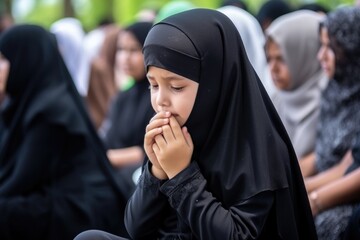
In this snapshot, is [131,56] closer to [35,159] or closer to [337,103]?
[35,159]

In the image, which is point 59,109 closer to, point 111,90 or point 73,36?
point 111,90

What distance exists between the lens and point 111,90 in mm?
6773

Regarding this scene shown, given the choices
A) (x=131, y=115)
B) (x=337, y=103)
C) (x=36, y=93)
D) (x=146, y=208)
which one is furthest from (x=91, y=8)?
(x=146, y=208)

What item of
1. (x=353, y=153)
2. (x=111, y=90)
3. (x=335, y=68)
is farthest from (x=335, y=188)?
(x=111, y=90)

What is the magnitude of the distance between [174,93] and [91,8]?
13.0 meters

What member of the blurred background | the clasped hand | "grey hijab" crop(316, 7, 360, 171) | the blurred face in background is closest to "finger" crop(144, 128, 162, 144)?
the clasped hand

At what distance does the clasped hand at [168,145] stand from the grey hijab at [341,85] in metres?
1.29

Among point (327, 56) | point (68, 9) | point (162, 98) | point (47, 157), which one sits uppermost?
point (162, 98)

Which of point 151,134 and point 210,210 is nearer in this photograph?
point 210,210

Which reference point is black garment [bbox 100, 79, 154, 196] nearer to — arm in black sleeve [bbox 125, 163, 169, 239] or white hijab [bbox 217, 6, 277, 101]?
white hijab [bbox 217, 6, 277, 101]

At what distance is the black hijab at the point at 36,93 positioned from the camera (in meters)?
3.78

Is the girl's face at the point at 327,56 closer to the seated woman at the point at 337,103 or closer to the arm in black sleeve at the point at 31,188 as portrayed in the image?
the seated woman at the point at 337,103

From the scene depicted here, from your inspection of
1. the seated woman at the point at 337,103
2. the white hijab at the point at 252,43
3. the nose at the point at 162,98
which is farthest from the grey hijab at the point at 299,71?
the nose at the point at 162,98

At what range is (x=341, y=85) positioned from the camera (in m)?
3.64
